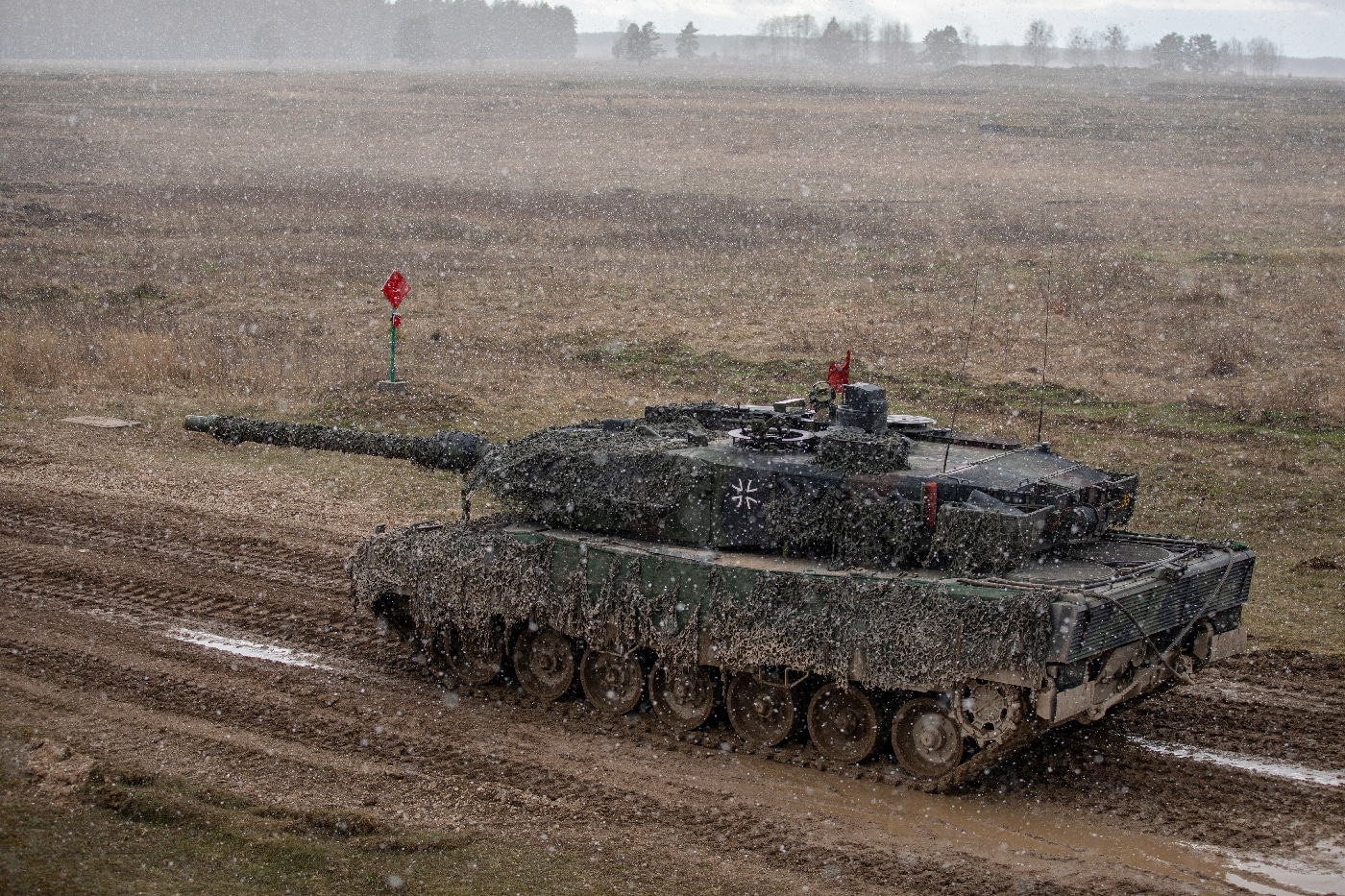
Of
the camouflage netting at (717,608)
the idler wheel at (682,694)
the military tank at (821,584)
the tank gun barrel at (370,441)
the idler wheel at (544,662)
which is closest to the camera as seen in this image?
the camouflage netting at (717,608)

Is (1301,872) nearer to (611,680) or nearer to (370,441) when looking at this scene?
(611,680)

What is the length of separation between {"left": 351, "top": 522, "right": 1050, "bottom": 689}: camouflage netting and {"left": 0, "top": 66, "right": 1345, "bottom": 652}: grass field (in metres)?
5.07

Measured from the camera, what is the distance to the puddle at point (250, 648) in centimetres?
1322

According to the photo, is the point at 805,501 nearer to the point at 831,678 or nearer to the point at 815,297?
the point at 831,678

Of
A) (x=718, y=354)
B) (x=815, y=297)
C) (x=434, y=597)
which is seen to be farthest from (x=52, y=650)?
→ (x=815, y=297)

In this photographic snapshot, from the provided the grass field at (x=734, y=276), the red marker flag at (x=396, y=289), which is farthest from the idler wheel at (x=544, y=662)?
the red marker flag at (x=396, y=289)

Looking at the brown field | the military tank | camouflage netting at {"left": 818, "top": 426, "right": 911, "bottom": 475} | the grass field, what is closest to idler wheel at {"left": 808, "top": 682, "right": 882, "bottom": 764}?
the military tank

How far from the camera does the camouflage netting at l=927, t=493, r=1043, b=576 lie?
34.5 ft

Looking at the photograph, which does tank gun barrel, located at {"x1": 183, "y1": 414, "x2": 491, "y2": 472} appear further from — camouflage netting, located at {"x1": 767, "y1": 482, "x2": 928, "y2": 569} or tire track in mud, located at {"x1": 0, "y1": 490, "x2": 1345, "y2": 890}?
camouflage netting, located at {"x1": 767, "y1": 482, "x2": 928, "y2": 569}

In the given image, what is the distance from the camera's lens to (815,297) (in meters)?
29.7

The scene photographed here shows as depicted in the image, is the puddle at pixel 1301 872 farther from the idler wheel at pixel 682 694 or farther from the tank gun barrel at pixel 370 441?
the tank gun barrel at pixel 370 441

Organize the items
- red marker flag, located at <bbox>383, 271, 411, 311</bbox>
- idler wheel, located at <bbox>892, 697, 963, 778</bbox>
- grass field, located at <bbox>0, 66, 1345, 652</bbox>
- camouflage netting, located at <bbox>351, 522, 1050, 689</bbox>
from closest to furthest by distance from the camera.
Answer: camouflage netting, located at <bbox>351, 522, 1050, 689</bbox>, idler wheel, located at <bbox>892, 697, 963, 778</bbox>, grass field, located at <bbox>0, 66, 1345, 652</bbox>, red marker flag, located at <bbox>383, 271, 411, 311</bbox>

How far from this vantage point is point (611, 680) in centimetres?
1213

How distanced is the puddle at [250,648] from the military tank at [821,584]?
2.43 feet
